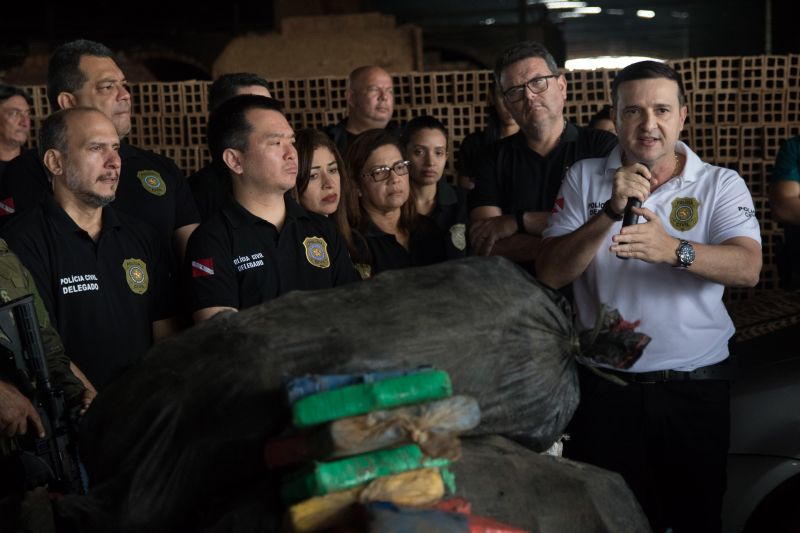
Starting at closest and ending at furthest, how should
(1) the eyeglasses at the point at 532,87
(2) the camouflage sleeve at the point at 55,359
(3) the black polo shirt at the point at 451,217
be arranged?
(2) the camouflage sleeve at the point at 55,359 < (1) the eyeglasses at the point at 532,87 < (3) the black polo shirt at the point at 451,217

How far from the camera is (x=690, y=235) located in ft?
9.94

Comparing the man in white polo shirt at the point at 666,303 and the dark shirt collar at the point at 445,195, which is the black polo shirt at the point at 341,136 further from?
the man in white polo shirt at the point at 666,303

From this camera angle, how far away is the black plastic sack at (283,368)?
6.01 feet

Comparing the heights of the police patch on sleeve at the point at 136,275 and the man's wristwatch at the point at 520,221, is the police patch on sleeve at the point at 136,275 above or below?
below

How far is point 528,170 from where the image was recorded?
3.91m

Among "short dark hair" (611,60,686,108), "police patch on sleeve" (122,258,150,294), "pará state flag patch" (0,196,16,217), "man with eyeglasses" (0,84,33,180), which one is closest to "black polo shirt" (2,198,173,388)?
"police patch on sleeve" (122,258,150,294)

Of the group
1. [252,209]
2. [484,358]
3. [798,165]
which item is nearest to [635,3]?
[798,165]

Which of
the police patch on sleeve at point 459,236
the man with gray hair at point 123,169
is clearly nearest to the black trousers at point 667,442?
the police patch on sleeve at point 459,236

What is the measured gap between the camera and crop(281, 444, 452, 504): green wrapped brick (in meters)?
1.53

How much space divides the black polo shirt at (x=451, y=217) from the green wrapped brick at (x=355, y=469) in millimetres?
3077

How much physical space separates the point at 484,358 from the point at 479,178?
2.12m

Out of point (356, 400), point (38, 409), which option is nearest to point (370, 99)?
point (38, 409)

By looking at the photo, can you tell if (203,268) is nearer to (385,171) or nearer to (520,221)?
(520,221)

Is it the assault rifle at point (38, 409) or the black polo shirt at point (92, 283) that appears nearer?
the assault rifle at point (38, 409)
